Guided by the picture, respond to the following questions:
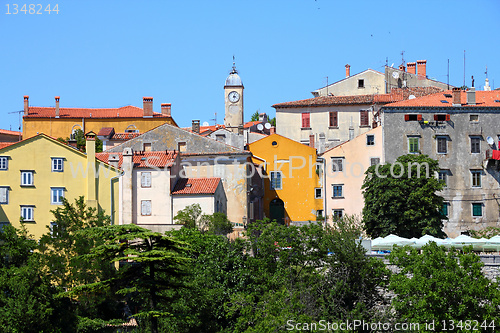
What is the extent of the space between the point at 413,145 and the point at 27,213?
27164 mm

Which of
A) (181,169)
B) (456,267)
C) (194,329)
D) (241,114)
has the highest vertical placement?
(241,114)

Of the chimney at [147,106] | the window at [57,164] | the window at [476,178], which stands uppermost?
the chimney at [147,106]

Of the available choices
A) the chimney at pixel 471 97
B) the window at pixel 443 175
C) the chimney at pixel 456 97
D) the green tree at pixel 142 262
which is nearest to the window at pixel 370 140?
the window at pixel 443 175

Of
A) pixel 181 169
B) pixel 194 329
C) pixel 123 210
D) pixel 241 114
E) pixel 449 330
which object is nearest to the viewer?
pixel 449 330

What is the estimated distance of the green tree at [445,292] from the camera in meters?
41.5

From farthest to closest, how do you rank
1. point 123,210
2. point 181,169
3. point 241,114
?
1. point 241,114
2. point 181,169
3. point 123,210

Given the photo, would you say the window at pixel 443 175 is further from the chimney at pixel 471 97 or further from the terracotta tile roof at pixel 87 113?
the terracotta tile roof at pixel 87 113

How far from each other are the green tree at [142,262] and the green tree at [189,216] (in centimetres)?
1519

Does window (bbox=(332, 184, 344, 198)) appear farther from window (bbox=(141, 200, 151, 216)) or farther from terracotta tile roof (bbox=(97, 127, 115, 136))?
terracotta tile roof (bbox=(97, 127, 115, 136))

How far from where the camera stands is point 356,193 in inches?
2579

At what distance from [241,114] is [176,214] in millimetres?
24802

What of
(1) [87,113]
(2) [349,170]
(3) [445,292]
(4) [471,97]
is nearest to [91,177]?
(2) [349,170]

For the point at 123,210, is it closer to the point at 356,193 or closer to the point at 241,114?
the point at 356,193

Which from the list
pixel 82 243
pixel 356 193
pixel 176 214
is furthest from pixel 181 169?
pixel 82 243
